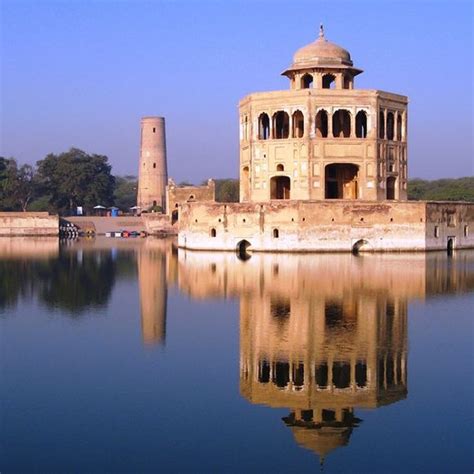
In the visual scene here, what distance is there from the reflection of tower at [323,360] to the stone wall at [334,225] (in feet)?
33.3

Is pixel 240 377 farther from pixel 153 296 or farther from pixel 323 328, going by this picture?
pixel 153 296

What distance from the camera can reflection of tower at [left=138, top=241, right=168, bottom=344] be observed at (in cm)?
1071

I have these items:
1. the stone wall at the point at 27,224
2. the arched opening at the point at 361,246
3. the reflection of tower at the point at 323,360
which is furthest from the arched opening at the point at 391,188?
the stone wall at the point at 27,224

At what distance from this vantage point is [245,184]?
27.9 meters

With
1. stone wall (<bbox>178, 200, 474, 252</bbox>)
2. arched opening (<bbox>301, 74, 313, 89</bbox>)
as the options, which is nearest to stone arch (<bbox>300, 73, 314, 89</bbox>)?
arched opening (<bbox>301, 74, 313, 89</bbox>)

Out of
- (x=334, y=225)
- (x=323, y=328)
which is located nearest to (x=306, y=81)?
(x=334, y=225)

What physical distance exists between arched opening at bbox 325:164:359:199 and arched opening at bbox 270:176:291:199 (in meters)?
1.25

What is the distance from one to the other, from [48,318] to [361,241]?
13.1 meters

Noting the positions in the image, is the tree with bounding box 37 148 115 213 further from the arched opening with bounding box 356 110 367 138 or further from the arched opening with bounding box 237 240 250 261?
the arched opening with bounding box 237 240 250 261

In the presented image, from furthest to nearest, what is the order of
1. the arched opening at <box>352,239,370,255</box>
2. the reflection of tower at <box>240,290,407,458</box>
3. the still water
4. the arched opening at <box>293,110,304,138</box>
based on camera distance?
the arched opening at <box>293,110,304,138</box>
the arched opening at <box>352,239,370,255</box>
the reflection of tower at <box>240,290,407,458</box>
the still water

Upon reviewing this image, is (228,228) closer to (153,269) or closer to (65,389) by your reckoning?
(153,269)

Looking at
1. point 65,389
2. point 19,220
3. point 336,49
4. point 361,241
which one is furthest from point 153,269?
point 19,220

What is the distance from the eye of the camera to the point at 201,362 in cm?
872

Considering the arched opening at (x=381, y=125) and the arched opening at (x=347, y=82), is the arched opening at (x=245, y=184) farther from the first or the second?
the arched opening at (x=381, y=125)
